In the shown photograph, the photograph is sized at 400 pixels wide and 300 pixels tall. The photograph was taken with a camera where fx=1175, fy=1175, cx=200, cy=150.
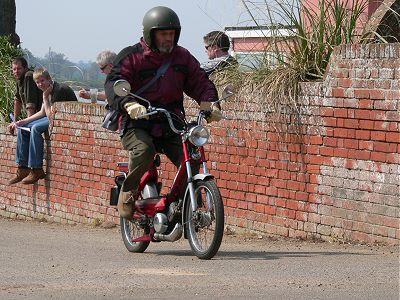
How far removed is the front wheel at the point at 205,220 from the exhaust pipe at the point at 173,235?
0.24 feet

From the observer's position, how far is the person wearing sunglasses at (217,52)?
42.4 ft

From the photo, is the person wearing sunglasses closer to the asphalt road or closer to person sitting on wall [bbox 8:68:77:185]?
the asphalt road

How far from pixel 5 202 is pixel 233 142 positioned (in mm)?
6205

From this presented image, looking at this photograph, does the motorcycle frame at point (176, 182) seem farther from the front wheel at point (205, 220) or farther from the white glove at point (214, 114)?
the white glove at point (214, 114)


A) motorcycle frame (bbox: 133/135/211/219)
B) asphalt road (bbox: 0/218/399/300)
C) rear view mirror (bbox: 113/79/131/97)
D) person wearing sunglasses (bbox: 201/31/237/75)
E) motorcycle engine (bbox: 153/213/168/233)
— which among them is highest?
person wearing sunglasses (bbox: 201/31/237/75)

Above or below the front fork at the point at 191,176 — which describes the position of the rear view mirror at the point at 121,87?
above

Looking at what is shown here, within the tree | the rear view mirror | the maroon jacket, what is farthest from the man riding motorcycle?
the tree

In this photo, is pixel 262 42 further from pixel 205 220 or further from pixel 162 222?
pixel 205 220

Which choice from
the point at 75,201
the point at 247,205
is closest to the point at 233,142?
the point at 247,205

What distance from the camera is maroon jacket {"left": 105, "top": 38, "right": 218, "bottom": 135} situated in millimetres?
9844

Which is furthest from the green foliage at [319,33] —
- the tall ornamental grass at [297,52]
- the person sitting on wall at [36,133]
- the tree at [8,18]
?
the tree at [8,18]

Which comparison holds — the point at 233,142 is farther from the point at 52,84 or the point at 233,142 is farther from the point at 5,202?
the point at 5,202

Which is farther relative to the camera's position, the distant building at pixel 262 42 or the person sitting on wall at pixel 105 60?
the person sitting on wall at pixel 105 60

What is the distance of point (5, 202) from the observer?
17.6 m
